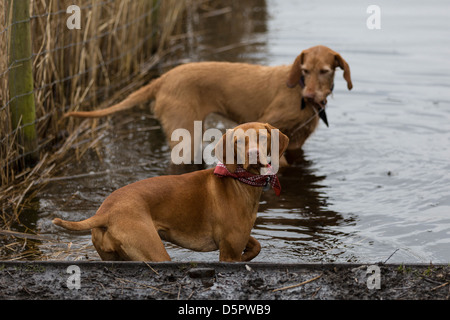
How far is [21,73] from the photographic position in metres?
6.33

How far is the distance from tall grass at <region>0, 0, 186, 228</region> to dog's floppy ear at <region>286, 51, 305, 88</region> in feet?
7.17

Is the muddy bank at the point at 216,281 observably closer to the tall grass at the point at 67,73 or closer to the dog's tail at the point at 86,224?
the dog's tail at the point at 86,224

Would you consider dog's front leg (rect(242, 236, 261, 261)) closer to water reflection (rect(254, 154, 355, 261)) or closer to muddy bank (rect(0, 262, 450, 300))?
water reflection (rect(254, 154, 355, 261))

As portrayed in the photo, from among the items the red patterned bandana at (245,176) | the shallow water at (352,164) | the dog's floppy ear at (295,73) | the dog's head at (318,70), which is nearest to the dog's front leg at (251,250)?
the shallow water at (352,164)

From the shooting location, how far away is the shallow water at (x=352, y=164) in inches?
207

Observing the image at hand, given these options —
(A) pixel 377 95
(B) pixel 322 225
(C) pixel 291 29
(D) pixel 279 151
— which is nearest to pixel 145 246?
(D) pixel 279 151

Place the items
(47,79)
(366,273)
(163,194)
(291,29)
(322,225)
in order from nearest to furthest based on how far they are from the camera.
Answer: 1. (366,273)
2. (163,194)
3. (322,225)
4. (47,79)
5. (291,29)

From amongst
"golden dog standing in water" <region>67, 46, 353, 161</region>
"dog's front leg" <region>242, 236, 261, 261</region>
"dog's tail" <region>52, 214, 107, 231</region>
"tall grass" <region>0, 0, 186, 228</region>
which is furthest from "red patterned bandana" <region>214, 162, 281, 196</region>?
"golden dog standing in water" <region>67, 46, 353, 161</region>

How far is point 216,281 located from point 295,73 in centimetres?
314

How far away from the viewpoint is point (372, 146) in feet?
24.4

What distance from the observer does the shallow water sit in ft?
17.2
